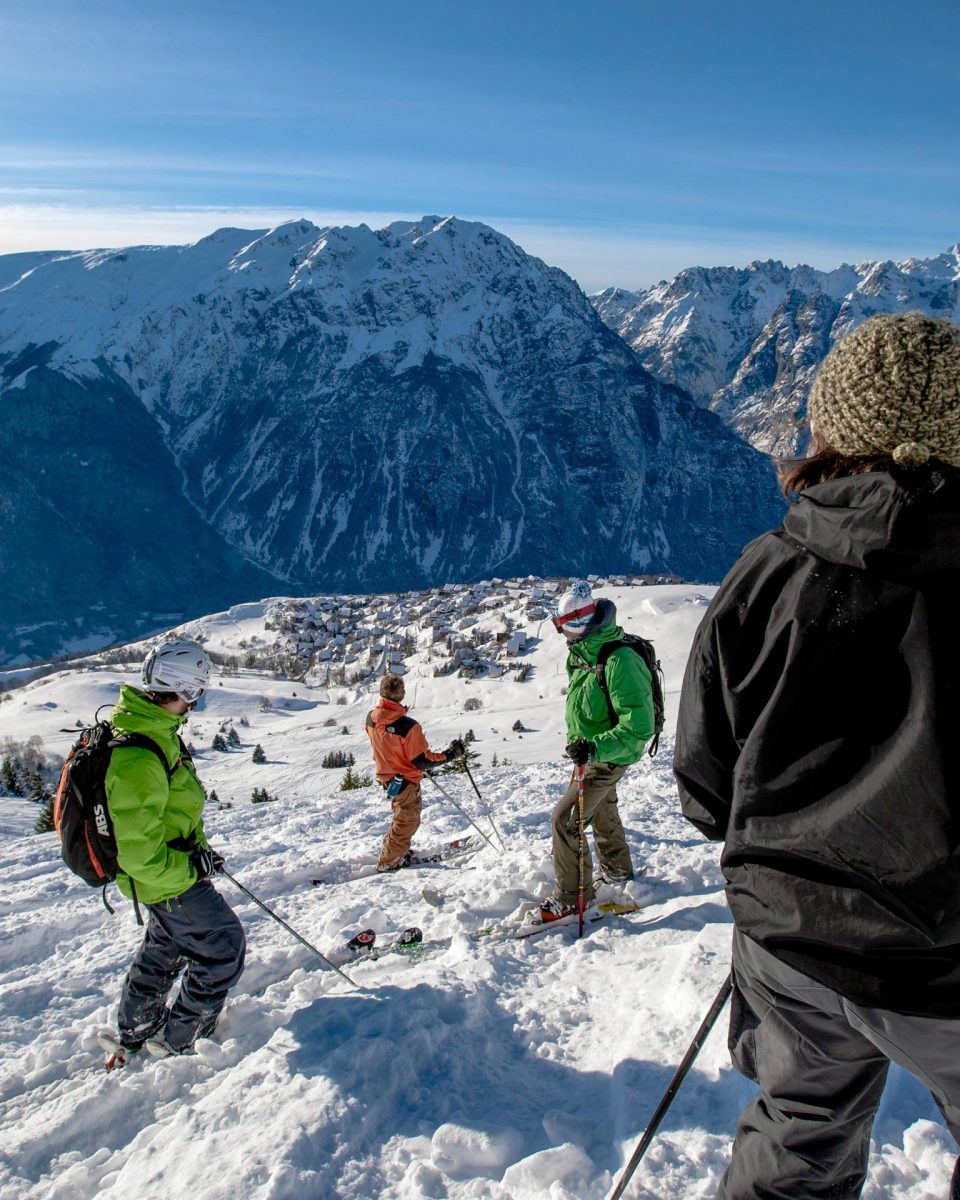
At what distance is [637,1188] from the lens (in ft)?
10.7

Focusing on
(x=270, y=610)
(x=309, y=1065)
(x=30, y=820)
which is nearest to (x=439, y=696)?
(x=30, y=820)

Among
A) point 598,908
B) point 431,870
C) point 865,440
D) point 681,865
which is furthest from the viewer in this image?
point 431,870

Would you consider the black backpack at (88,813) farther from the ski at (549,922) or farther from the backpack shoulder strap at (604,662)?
the backpack shoulder strap at (604,662)

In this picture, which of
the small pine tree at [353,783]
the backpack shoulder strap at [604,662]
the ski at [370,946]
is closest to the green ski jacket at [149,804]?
the ski at [370,946]

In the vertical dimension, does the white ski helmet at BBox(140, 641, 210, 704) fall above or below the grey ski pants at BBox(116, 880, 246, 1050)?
above

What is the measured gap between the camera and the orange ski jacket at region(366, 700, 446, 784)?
868 cm

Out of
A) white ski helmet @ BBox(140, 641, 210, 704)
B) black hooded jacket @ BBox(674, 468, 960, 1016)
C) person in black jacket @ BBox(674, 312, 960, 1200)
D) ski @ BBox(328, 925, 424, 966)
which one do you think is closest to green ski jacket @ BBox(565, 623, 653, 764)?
ski @ BBox(328, 925, 424, 966)

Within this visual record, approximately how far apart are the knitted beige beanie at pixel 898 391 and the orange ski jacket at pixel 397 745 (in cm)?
683

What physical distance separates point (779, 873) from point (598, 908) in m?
4.39

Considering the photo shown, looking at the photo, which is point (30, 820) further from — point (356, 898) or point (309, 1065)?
point (309, 1065)

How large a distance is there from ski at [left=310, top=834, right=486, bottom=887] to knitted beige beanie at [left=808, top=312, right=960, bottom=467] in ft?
24.7

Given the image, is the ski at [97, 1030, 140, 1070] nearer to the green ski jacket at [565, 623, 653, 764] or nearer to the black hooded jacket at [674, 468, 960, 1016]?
the green ski jacket at [565, 623, 653, 764]

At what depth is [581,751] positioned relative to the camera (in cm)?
596

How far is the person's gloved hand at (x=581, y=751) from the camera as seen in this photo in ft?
19.5
